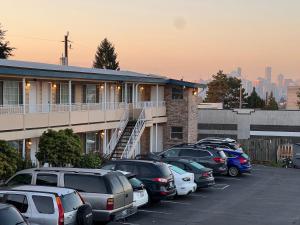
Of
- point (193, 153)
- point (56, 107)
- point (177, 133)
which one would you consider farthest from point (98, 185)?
point (177, 133)

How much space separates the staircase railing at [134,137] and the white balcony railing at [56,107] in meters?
1.45

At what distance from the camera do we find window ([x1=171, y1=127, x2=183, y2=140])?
44.3m

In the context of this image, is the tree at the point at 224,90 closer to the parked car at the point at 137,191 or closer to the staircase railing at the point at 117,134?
the staircase railing at the point at 117,134

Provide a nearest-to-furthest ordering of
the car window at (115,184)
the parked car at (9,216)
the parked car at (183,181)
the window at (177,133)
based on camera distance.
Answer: the parked car at (9,216), the car window at (115,184), the parked car at (183,181), the window at (177,133)

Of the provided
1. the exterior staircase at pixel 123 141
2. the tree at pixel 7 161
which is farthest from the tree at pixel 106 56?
the tree at pixel 7 161

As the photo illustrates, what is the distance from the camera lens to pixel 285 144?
135ft

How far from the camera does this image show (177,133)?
146ft

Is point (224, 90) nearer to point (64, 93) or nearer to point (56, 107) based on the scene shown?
point (64, 93)

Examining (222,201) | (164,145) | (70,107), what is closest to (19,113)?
(70,107)

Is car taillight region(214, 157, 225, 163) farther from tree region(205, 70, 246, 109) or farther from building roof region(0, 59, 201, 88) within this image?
tree region(205, 70, 246, 109)

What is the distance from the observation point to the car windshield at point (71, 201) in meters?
13.8

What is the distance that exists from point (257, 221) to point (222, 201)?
393 centimetres

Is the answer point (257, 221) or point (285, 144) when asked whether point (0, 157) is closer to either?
point (257, 221)

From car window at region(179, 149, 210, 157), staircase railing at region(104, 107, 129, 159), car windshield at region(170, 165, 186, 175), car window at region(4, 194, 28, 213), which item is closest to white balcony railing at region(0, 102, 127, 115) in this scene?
staircase railing at region(104, 107, 129, 159)
